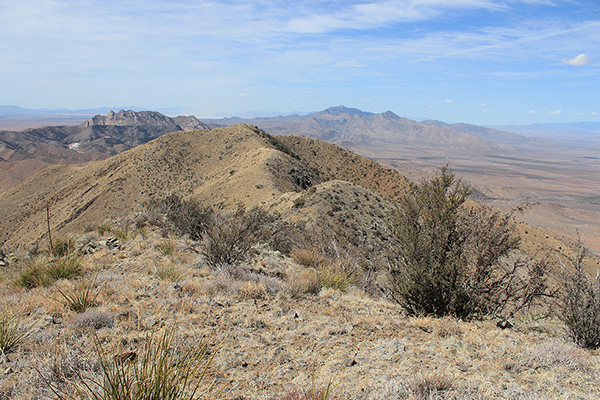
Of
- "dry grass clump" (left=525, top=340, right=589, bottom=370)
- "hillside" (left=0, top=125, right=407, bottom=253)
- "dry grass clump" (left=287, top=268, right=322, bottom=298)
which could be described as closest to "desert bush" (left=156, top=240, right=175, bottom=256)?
"dry grass clump" (left=287, top=268, right=322, bottom=298)

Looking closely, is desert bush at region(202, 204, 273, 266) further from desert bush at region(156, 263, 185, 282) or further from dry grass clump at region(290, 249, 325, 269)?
dry grass clump at region(290, 249, 325, 269)

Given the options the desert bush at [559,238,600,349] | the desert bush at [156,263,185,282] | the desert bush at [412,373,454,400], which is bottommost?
the desert bush at [156,263,185,282]

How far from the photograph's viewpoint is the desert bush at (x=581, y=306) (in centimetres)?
439

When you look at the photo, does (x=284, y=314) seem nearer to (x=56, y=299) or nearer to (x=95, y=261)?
(x=56, y=299)

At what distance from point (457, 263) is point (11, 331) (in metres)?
6.31

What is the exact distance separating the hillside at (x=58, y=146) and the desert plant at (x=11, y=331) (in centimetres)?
10931

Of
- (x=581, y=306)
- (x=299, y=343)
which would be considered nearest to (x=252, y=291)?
(x=299, y=343)

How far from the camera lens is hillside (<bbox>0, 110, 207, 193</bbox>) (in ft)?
341

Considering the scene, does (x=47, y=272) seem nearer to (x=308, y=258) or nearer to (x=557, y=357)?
(x=308, y=258)

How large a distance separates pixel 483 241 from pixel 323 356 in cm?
338

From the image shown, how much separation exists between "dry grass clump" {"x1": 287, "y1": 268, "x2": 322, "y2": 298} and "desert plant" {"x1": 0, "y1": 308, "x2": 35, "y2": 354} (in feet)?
13.2

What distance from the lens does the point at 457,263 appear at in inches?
212

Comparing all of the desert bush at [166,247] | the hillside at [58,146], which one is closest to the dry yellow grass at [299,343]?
the desert bush at [166,247]

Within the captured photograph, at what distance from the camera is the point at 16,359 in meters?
3.59
